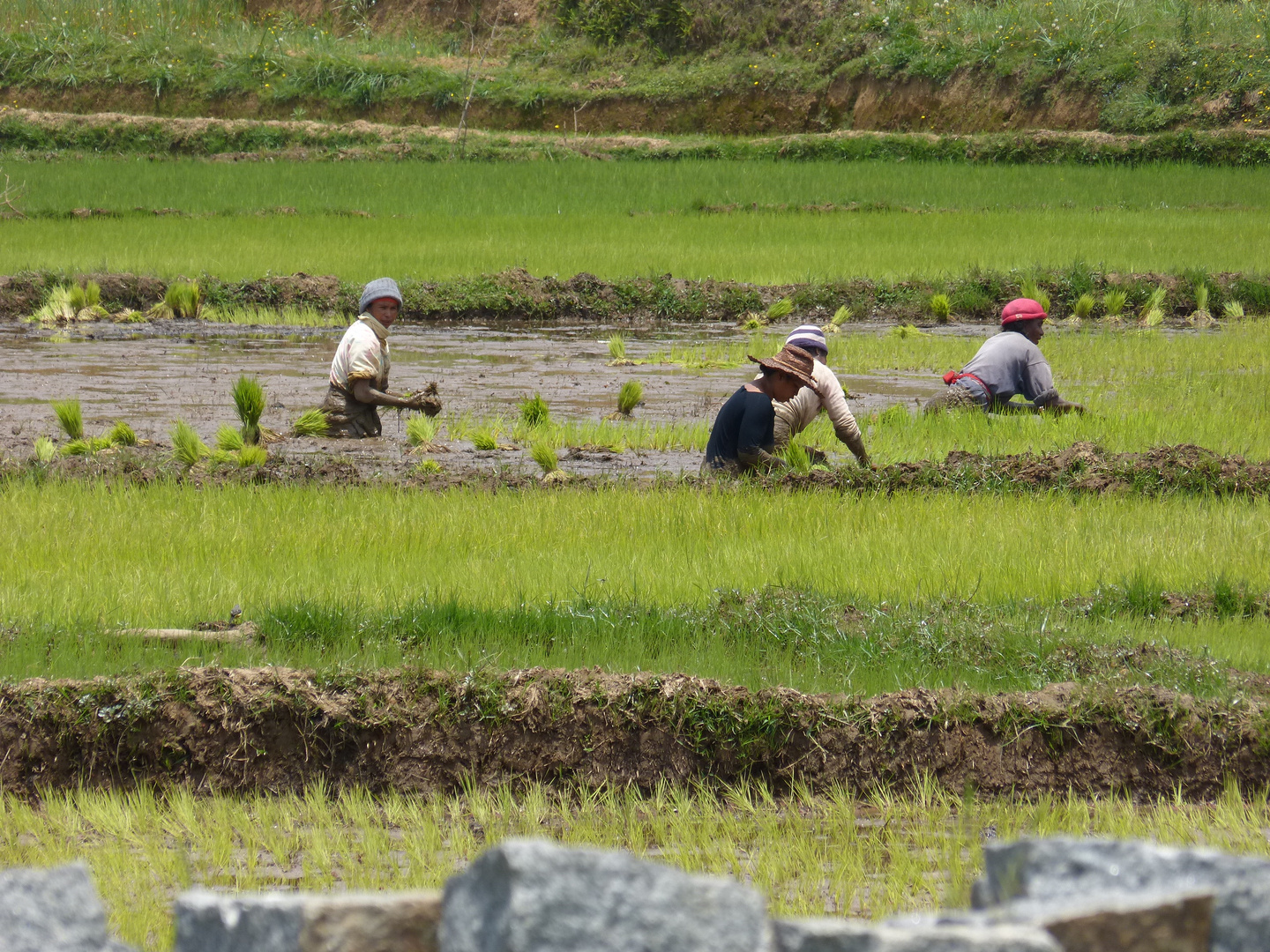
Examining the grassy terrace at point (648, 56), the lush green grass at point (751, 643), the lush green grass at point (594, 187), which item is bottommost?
the lush green grass at point (751, 643)

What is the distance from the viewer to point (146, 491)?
702 cm

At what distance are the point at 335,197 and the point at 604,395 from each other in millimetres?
11712

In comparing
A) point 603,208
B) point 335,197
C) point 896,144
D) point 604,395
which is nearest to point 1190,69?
point 896,144

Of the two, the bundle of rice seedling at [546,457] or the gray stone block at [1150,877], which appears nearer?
the gray stone block at [1150,877]

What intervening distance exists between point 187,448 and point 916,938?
6829 mm

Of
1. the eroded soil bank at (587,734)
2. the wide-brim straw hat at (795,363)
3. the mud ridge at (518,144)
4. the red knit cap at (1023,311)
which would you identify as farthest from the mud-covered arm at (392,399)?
the mud ridge at (518,144)

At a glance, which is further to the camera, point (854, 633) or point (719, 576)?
point (719, 576)

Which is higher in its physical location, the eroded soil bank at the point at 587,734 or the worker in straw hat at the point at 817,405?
the worker in straw hat at the point at 817,405

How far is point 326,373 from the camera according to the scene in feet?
37.7

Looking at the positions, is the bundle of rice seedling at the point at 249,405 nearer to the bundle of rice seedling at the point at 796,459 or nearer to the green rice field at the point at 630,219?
the bundle of rice seedling at the point at 796,459

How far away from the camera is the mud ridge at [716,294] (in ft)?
47.5

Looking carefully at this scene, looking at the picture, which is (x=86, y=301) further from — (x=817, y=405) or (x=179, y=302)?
(x=817, y=405)

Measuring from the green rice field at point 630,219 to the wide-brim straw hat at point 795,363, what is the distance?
8377 millimetres

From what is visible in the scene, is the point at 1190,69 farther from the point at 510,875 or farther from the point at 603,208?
the point at 510,875
